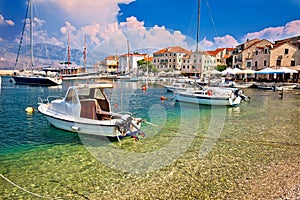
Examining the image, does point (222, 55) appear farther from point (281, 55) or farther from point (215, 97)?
point (215, 97)

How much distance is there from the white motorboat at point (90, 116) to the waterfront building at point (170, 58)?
96205mm

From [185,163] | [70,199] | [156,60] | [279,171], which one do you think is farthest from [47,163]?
[156,60]

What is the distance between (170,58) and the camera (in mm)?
114062

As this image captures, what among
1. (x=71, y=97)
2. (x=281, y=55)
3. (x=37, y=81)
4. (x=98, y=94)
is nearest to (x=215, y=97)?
(x=98, y=94)

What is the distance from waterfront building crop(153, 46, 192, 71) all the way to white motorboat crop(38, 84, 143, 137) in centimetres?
9621

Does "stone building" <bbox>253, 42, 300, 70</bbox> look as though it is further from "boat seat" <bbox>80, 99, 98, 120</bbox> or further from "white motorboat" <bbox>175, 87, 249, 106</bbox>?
"boat seat" <bbox>80, 99, 98, 120</bbox>

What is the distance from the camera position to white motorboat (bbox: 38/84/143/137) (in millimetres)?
10148

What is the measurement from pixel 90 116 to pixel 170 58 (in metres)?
106

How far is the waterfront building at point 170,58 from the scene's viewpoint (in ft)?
361

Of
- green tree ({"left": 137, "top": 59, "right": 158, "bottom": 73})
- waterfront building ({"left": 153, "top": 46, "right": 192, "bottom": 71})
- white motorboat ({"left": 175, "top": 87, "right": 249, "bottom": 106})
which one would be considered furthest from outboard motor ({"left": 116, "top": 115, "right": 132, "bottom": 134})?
green tree ({"left": 137, "top": 59, "right": 158, "bottom": 73})

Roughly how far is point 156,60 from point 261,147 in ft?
373

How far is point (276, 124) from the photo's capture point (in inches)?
590

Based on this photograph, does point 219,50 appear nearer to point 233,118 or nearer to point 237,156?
point 233,118

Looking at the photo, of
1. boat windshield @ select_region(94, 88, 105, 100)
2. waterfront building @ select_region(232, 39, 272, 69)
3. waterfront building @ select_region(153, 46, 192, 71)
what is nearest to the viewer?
boat windshield @ select_region(94, 88, 105, 100)
